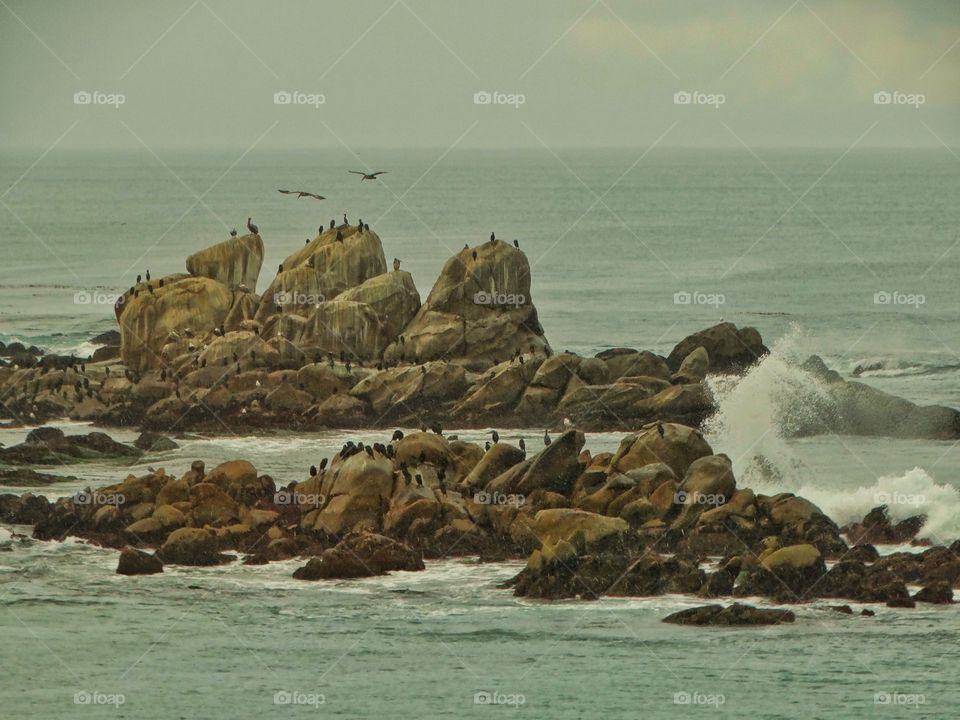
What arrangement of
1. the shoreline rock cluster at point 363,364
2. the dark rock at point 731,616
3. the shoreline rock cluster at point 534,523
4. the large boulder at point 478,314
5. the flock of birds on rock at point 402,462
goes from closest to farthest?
the dark rock at point 731,616
the shoreline rock cluster at point 534,523
the flock of birds on rock at point 402,462
the shoreline rock cluster at point 363,364
the large boulder at point 478,314

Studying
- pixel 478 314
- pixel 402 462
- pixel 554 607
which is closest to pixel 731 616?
pixel 554 607

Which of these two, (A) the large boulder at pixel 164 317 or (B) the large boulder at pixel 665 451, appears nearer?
(B) the large boulder at pixel 665 451

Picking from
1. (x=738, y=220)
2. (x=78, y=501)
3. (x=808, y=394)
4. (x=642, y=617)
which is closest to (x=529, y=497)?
(x=642, y=617)

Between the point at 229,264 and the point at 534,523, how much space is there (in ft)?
87.5

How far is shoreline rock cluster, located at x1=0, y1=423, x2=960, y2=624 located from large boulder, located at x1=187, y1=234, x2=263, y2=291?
66.5 ft

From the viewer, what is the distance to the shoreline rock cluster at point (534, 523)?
55438mm

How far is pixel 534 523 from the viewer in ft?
190

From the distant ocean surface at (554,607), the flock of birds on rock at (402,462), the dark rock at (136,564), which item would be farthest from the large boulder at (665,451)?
the dark rock at (136,564)

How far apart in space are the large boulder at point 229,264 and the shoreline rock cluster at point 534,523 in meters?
20.3

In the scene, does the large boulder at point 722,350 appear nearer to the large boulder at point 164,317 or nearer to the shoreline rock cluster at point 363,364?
the shoreline rock cluster at point 363,364

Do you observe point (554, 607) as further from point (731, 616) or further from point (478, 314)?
point (478, 314)

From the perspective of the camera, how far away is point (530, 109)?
157 m

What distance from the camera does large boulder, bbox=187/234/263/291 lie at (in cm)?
8156

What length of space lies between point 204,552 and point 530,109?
10112cm
